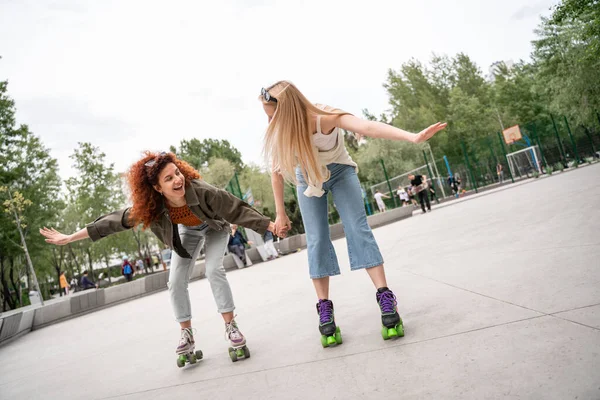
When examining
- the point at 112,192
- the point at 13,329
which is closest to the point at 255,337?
the point at 13,329

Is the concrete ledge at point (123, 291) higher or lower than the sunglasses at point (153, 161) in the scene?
lower

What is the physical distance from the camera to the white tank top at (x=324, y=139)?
2.81 meters

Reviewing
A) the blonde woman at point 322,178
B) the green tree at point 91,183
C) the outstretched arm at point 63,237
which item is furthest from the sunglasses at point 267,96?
the green tree at point 91,183

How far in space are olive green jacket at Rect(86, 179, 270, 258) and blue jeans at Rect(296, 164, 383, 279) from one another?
0.38m

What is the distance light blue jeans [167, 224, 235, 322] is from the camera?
132 inches

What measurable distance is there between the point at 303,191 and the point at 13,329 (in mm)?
9541

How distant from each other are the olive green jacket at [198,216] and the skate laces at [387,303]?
3.30 feet

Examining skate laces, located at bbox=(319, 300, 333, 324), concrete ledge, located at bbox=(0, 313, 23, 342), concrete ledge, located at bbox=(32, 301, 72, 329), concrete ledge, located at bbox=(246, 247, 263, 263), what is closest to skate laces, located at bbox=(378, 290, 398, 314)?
skate laces, located at bbox=(319, 300, 333, 324)

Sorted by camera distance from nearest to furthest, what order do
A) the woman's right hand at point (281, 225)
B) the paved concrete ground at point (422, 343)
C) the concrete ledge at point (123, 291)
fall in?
the paved concrete ground at point (422, 343), the woman's right hand at point (281, 225), the concrete ledge at point (123, 291)

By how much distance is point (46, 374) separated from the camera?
14.1ft

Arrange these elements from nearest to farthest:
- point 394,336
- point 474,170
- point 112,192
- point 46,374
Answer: point 394,336, point 46,374, point 474,170, point 112,192

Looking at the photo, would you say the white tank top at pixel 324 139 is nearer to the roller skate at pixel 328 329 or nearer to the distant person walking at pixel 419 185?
the roller skate at pixel 328 329

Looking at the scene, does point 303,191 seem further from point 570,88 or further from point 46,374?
point 570,88

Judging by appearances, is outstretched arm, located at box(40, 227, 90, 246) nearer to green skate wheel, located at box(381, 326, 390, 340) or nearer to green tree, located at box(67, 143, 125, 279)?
green skate wheel, located at box(381, 326, 390, 340)
